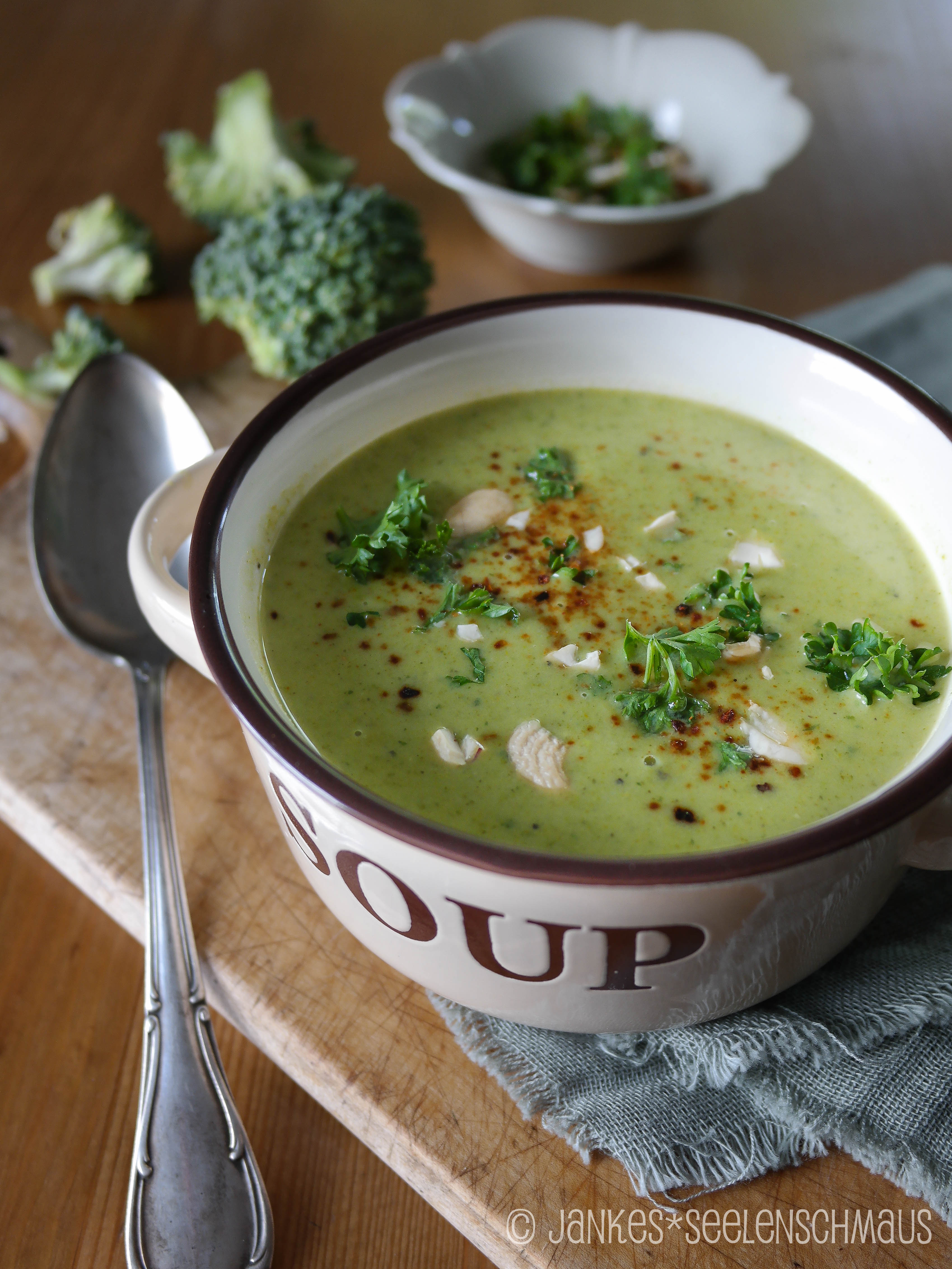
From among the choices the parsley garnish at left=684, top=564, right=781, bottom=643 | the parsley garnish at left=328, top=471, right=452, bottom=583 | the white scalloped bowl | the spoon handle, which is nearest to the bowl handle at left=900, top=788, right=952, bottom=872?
the parsley garnish at left=684, top=564, right=781, bottom=643

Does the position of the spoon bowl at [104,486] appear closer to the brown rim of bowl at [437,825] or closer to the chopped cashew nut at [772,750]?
the brown rim of bowl at [437,825]

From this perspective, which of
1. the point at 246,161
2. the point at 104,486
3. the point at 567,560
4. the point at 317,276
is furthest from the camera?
the point at 246,161

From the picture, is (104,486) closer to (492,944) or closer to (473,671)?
(473,671)

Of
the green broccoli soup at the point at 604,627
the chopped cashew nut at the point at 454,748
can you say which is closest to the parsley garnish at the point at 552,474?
the green broccoli soup at the point at 604,627

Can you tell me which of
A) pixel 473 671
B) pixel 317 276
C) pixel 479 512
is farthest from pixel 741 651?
pixel 317 276

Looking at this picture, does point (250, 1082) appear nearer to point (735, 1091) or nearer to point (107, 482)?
point (735, 1091)

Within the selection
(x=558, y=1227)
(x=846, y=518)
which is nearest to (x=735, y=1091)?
(x=558, y=1227)

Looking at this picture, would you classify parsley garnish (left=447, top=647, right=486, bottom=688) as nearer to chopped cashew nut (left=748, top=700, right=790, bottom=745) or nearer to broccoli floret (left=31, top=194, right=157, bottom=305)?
chopped cashew nut (left=748, top=700, right=790, bottom=745)
